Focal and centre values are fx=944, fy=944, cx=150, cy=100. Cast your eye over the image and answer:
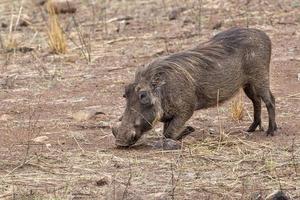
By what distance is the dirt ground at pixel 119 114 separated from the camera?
17.7ft

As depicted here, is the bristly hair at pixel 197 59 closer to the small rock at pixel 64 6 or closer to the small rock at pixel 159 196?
the small rock at pixel 159 196

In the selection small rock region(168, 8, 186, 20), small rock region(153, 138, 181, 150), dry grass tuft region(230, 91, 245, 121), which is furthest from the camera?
small rock region(168, 8, 186, 20)

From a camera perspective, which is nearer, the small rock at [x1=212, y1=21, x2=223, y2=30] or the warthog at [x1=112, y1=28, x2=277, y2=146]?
the warthog at [x1=112, y1=28, x2=277, y2=146]

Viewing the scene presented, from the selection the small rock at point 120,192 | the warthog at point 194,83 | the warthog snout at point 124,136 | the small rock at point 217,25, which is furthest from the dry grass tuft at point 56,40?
the small rock at point 120,192

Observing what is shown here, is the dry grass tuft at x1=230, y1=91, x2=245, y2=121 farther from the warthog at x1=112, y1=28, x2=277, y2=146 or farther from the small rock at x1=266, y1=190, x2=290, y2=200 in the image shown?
the small rock at x1=266, y1=190, x2=290, y2=200

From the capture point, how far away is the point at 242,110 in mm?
7398

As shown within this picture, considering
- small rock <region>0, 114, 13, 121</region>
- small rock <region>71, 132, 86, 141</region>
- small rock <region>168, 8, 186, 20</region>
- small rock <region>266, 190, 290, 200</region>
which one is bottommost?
small rock <region>168, 8, 186, 20</region>

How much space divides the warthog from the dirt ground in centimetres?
17

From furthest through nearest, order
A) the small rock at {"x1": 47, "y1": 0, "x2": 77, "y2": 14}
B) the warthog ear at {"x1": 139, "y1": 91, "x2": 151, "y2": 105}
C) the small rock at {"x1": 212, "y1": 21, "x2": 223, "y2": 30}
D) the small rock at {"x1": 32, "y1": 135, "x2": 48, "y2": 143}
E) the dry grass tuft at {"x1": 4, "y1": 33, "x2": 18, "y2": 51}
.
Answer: the small rock at {"x1": 47, "y1": 0, "x2": 77, "y2": 14}
the small rock at {"x1": 212, "y1": 21, "x2": 223, "y2": 30}
the dry grass tuft at {"x1": 4, "y1": 33, "x2": 18, "y2": 51}
the small rock at {"x1": 32, "y1": 135, "x2": 48, "y2": 143}
the warthog ear at {"x1": 139, "y1": 91, "x2": 151, "y2": 105}

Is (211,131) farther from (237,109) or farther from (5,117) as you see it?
(5,117)

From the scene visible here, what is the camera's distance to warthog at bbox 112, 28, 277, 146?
6.39 metres

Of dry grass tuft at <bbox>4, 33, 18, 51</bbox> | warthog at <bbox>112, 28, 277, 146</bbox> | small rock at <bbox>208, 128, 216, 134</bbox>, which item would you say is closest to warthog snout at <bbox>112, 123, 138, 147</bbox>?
warthog at <bbox>112, 28, 277, 146</bbox>

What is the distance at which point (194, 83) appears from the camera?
661cm

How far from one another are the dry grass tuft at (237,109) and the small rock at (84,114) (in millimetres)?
1106
